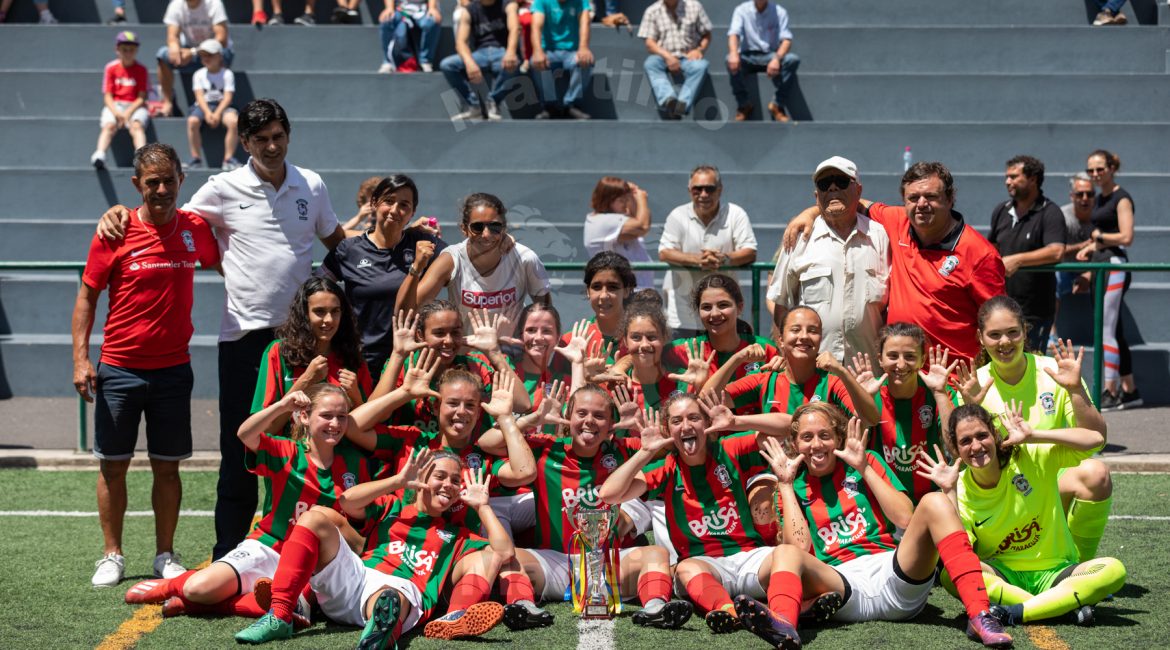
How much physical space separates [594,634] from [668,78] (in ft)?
27.3

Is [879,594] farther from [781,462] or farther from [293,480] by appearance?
[293,480]

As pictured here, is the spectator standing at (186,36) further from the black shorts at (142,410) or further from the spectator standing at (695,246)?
the black shorts at (142,410)

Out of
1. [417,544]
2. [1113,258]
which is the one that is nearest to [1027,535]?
[417,544]

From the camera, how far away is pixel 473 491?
5.20 meters

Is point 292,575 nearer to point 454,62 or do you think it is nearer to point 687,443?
point 687,443

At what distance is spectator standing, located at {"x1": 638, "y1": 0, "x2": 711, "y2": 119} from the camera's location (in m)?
12.3

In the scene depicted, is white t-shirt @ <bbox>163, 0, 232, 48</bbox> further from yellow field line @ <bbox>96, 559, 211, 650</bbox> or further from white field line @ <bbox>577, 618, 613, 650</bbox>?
white field line @ <bbox>577, 618, 613, 650</bbox>

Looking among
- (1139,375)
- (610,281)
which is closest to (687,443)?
(610,281)

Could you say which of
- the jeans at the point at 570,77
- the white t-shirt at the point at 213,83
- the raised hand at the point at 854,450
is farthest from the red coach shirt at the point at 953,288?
the white t-shirt at the point at 213,83

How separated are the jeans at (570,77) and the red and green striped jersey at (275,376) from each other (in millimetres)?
7203

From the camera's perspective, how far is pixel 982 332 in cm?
552

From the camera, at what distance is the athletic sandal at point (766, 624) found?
461cm

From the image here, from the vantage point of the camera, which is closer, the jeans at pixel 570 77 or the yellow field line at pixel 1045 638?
the yellow field line at pixel 1045 638

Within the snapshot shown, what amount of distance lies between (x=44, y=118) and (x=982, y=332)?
10314 millimetres
